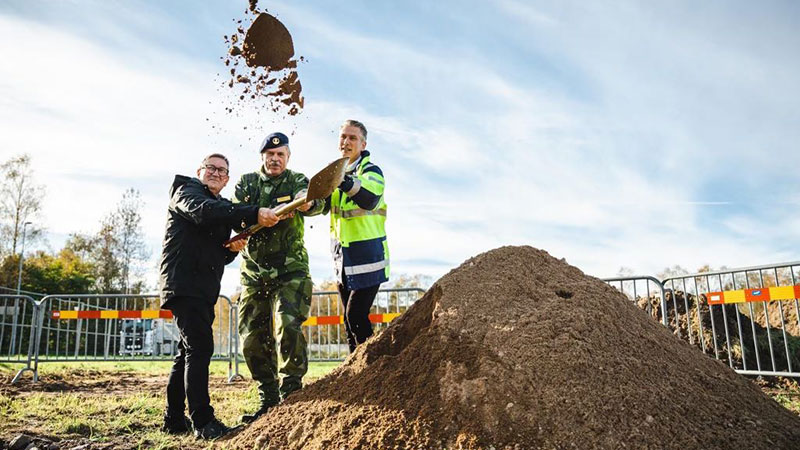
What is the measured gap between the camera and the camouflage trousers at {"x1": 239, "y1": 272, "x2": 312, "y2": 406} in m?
3.85

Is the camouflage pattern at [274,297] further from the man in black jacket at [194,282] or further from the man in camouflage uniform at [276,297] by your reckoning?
the man in black jacket at [194,282]

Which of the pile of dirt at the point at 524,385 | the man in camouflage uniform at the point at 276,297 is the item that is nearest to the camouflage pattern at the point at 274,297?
the man in camouflage uniform at the point at 276,297

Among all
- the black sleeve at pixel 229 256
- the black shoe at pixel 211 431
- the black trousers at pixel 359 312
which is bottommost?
the black shoe at pixel 211 431

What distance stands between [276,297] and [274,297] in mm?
39

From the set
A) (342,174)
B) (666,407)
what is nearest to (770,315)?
(666,407)

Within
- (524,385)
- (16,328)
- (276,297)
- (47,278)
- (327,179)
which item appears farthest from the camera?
(47,278)

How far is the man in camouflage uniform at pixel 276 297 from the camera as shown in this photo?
12.7ft

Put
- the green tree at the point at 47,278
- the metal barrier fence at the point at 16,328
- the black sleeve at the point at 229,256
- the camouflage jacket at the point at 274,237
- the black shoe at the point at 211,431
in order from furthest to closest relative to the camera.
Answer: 1. the green tree at the point at 47,278
2. the metal barrier fence at the point at 16,328
3. the black sleeve at the point at 229,256
4. the camouflage jacket at the point at 274,237
5. the black shoe at the point at 211,431

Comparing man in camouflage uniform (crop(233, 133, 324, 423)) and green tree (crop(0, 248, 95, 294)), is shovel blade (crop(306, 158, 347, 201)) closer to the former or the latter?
man in camouflage uniform (crop(233, 133, 324, 423))

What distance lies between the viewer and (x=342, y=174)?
3.62 metres

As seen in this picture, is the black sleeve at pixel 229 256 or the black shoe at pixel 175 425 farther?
the black sleeve at pixel 229 256

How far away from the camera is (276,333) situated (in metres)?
3.90

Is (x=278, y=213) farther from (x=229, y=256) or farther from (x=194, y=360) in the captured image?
(x=194, y=360)

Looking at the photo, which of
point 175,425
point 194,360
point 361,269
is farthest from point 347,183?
point 175,425
